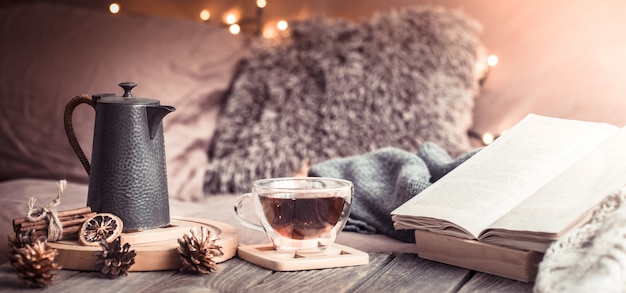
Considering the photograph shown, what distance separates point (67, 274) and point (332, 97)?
1.05 metres

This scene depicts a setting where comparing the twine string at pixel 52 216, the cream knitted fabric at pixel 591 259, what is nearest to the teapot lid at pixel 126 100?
the twine string at pixel 52 216

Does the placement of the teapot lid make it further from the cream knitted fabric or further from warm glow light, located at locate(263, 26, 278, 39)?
warm glow light, located at locate(263, 26, 278, 39)

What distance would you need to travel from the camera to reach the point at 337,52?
1.86 metres

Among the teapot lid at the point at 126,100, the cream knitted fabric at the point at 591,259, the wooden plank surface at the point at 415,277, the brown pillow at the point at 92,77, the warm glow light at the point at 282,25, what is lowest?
the wooden plank surface at the point at 415,277

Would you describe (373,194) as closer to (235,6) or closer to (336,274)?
(336,274)

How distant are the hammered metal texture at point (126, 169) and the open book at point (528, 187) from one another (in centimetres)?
30

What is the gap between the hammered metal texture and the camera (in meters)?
0.87

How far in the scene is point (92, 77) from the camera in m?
1.78

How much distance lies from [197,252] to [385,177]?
413 millimetres

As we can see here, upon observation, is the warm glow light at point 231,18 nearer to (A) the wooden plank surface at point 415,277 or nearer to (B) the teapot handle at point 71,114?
(B) the teapot handle at point 71,114

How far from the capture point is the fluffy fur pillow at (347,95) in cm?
172

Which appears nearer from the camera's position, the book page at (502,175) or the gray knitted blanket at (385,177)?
the book page at (502,175)

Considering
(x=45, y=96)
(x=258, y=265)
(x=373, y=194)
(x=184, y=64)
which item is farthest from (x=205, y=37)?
(x=258, y=265)

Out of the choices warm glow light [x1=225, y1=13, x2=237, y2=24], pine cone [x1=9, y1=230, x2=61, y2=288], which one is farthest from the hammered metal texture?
warm glow light [x1=225, y1=13, x2=237, y2=24]
